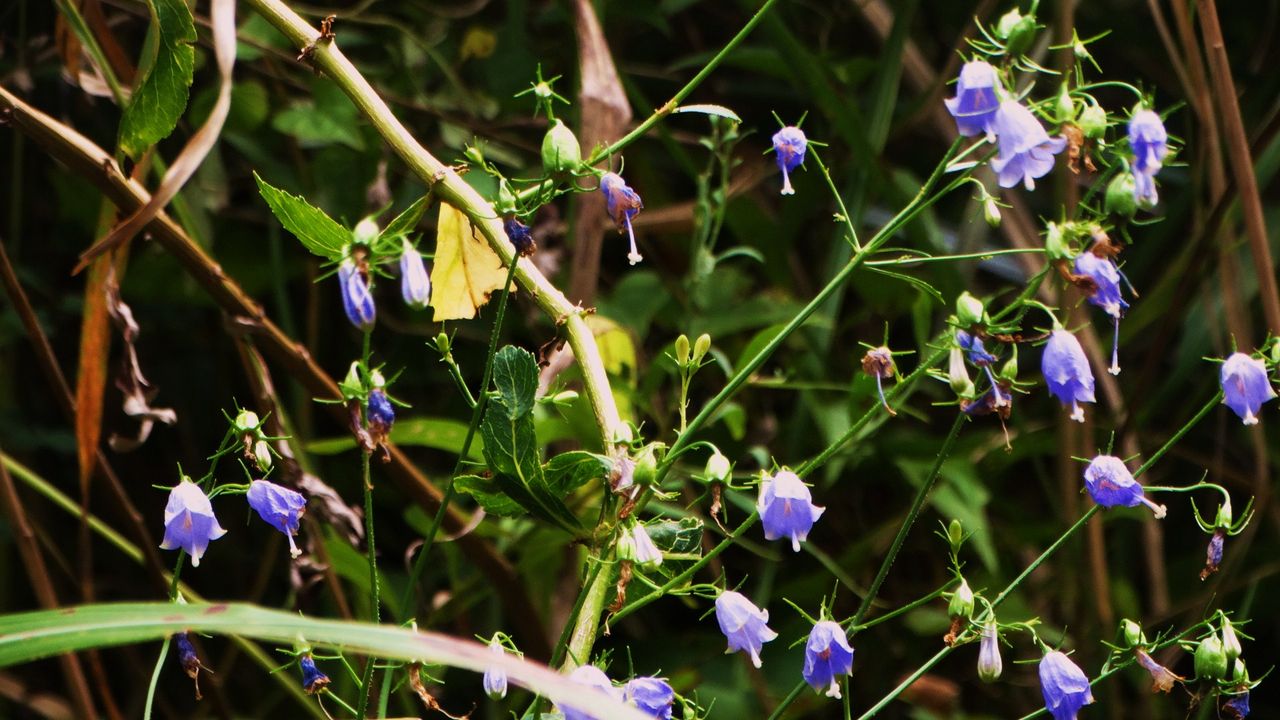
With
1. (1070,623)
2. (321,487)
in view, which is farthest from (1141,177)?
(1070,623)

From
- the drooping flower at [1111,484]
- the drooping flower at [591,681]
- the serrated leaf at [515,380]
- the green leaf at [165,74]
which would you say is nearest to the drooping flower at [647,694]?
the drooping flower at [591,681]

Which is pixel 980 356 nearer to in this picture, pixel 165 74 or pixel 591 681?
pixel 591 681

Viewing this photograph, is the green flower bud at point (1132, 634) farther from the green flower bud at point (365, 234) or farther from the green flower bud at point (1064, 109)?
the green flower bud at point (365, 234)

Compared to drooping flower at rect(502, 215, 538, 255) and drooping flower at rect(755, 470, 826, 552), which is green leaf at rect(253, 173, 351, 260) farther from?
drooping flower at rect(755, 470, 826, 552)

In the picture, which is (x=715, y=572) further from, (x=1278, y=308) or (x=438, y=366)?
(x=1278, y=308)

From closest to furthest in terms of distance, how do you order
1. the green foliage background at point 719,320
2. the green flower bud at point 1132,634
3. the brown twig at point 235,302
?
the green flower bud at point 1132,634 < the brown twig at point 235,302 < the green foliage background at point 719,320
